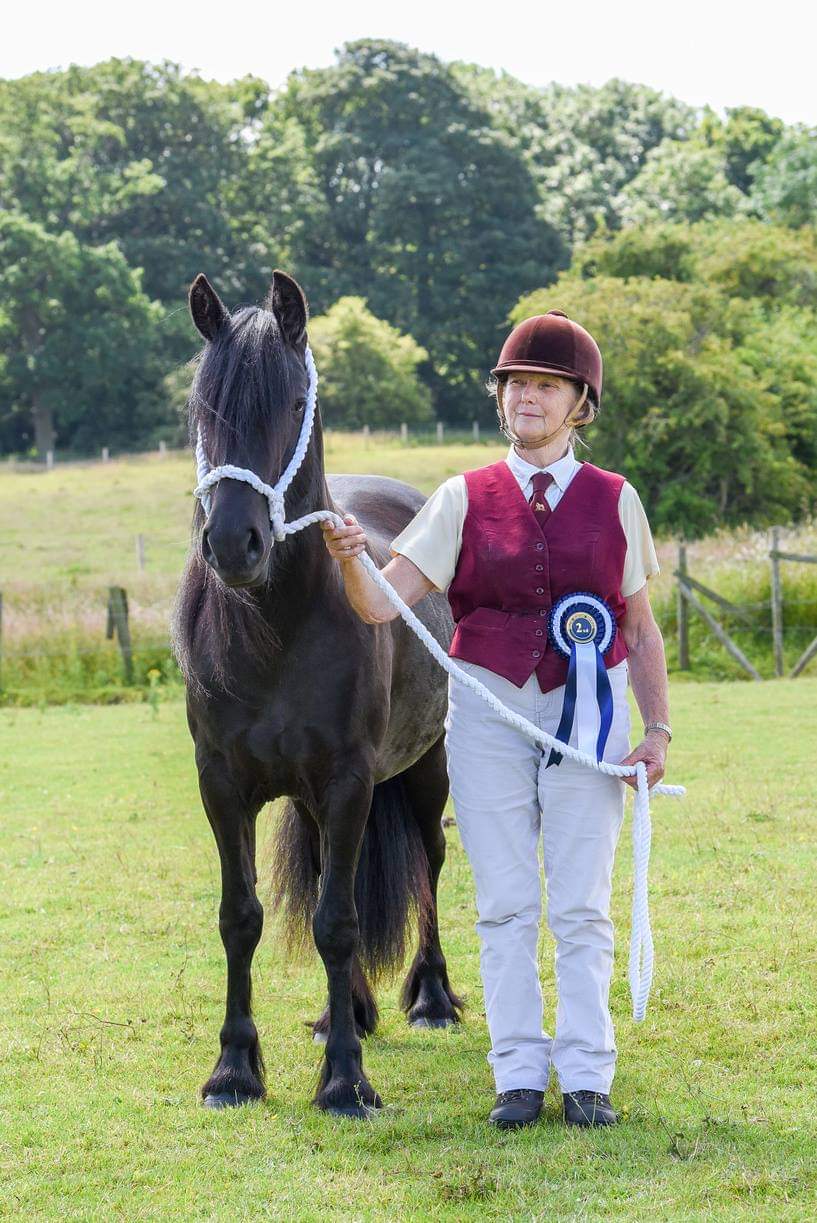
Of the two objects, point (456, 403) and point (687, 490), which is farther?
point (456, 403)

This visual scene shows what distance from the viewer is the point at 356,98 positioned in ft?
219

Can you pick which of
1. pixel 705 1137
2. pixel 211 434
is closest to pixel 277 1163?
pixel 705 1137

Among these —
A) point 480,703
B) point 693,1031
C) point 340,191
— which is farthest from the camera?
point 340,191

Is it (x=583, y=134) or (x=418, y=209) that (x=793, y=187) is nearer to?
(x=418, y=209)

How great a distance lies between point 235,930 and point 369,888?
0.80m

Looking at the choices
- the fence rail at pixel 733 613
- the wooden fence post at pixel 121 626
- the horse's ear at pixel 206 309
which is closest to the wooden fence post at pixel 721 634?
the fence rail at pixel 733 613

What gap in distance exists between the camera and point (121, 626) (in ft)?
54.3

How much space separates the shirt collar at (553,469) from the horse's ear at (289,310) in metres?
0.71

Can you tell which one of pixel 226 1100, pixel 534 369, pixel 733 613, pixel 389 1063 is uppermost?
pixel 534 369

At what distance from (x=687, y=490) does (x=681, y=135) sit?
4784 centimetres

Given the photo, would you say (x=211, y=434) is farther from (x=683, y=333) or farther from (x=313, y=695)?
(x=683, y=333)

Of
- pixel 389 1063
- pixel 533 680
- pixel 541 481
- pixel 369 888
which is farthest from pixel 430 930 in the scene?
pixel 541 481

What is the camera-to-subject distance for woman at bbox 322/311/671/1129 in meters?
3.82

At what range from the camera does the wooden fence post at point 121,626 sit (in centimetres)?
1658
